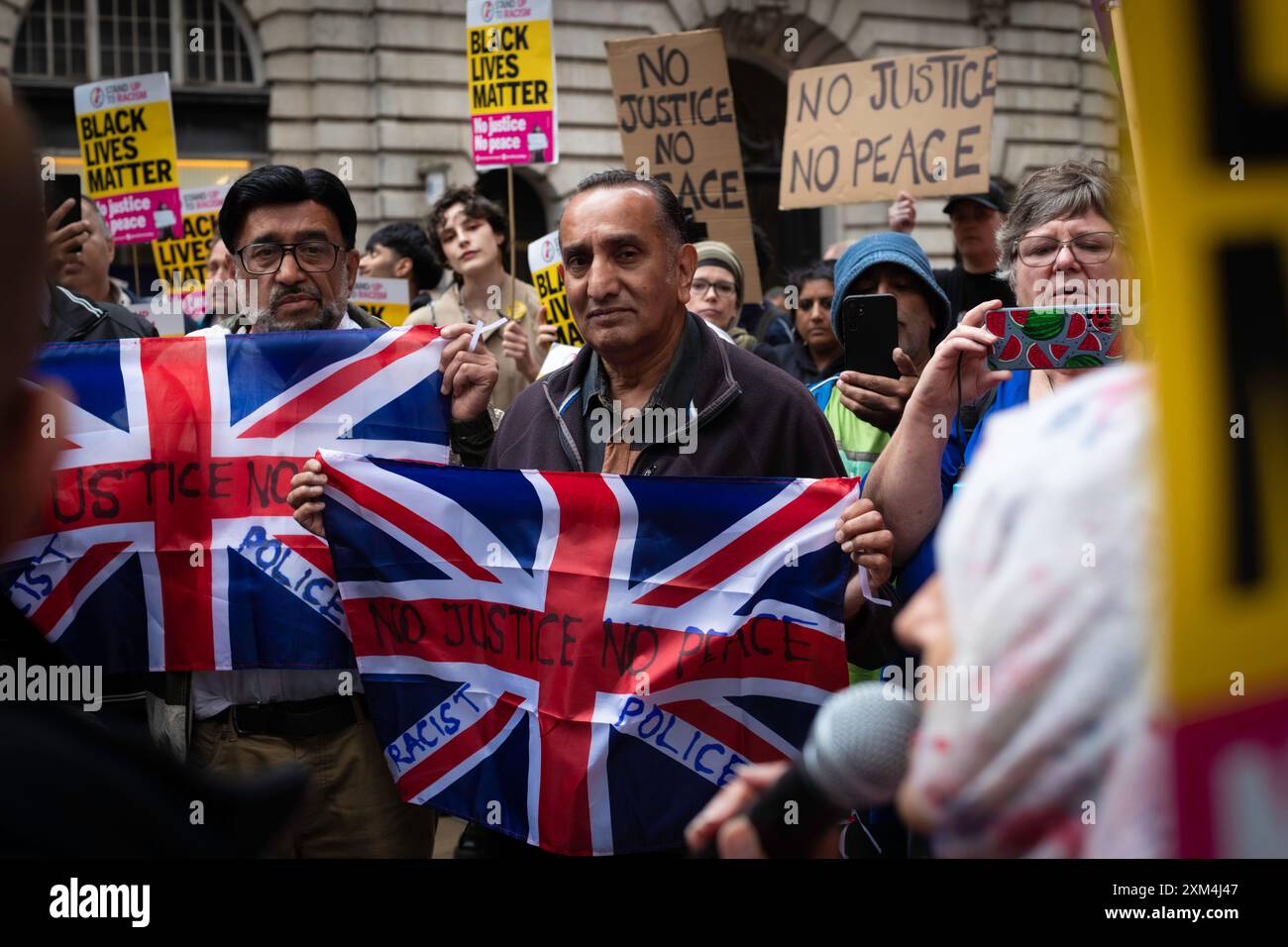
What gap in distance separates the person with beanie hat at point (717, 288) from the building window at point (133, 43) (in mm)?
12072

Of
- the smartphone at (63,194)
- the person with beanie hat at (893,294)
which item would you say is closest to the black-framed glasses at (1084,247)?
the person with beanie hat at (893,294)

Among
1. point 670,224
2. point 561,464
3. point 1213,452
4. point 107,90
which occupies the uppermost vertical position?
point 107,90

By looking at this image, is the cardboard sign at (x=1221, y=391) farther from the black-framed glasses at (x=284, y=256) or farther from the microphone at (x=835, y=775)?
the black-framed glasses at (x=284, y=256)

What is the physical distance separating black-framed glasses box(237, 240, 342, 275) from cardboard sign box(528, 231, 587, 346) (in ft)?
8.19

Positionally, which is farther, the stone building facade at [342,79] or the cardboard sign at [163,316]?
the stone building facade at [342,79]

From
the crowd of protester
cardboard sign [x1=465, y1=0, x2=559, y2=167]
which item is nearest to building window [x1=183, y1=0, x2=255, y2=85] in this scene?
cardboard sign [x1=465, y1=0, x2=559, y2=167]

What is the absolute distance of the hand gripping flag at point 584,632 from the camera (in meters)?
2.98

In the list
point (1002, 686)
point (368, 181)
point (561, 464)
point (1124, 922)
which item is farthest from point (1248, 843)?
point (368, 181)

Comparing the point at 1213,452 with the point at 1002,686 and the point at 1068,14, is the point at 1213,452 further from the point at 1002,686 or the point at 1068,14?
the point at 1068,14

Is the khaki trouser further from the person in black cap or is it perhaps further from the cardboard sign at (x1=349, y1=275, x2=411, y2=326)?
the cardboard sign at (x1=349, y1=275, x2=411, y2=326)

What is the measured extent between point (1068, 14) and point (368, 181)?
36.9ft

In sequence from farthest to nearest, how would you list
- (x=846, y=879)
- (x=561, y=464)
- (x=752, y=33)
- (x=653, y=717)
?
(x=752, y=33), (x=561, y=464), (x=653, y=717), (x=846, y=879)

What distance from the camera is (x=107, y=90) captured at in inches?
341

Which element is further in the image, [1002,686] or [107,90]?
[107,90]
